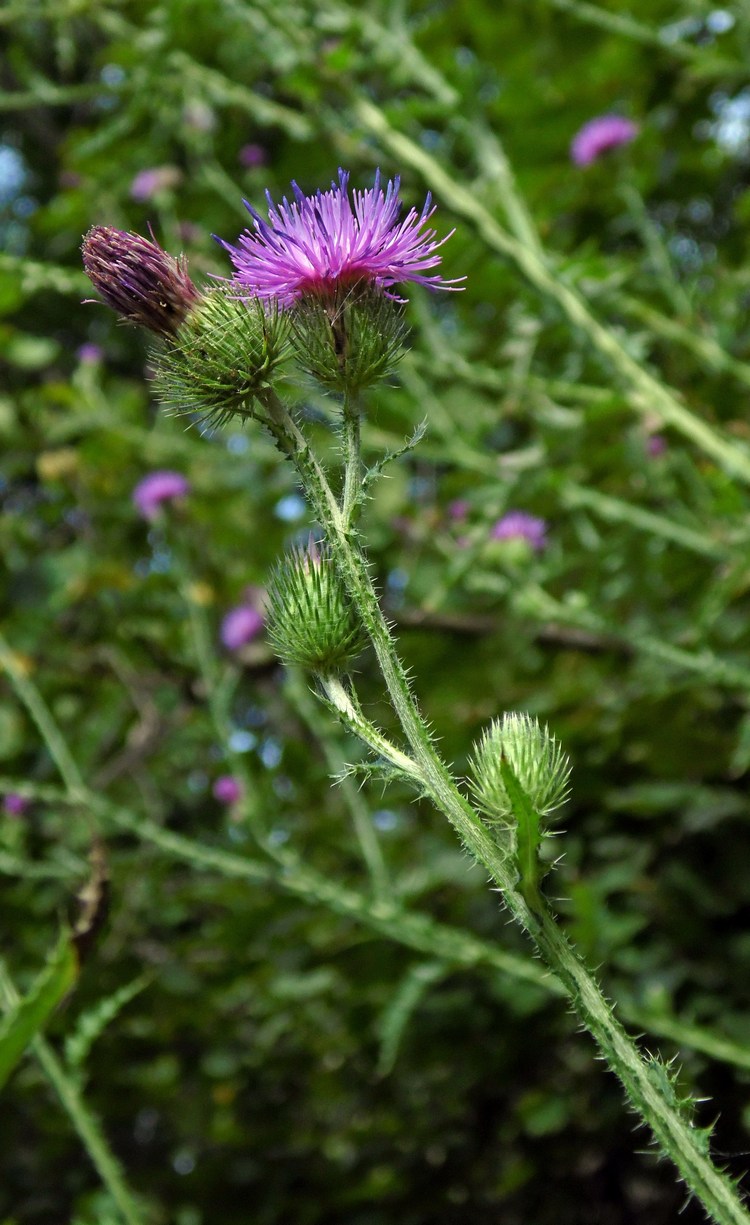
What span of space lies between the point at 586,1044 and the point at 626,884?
0.43 meters

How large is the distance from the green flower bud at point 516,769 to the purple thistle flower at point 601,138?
7.10 ft

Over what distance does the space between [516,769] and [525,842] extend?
88 millimetres

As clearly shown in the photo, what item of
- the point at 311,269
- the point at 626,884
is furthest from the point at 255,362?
the point at 626,884

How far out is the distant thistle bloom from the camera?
910 mm

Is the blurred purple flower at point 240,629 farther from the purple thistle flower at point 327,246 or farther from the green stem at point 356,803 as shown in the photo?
the purple thistle flower at point 327,246

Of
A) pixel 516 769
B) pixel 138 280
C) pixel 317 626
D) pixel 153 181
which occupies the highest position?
pixel 153 181

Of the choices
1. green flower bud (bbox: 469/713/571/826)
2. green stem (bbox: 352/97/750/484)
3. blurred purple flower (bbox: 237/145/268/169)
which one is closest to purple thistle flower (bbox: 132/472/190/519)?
blurred purple flower (bbox: 237/145/268/169)

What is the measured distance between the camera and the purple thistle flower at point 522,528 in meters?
2.55

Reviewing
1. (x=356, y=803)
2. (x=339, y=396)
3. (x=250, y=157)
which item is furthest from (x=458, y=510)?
(x=339, y=396)

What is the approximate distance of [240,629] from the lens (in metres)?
3.03

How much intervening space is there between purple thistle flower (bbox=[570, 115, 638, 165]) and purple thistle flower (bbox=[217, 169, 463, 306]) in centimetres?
194

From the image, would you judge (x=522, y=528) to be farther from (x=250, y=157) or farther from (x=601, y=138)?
(x=250, y=157)

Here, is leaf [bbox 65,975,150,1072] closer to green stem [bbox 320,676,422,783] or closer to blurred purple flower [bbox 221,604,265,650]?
green stem [bbox 320,676,422,783]

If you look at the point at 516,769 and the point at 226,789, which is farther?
the point at 226,789
